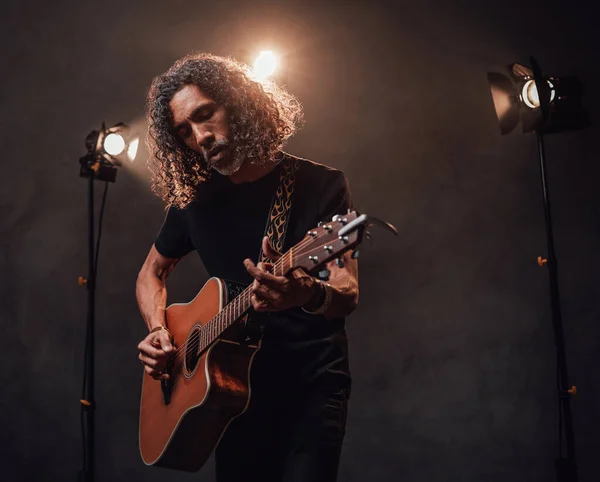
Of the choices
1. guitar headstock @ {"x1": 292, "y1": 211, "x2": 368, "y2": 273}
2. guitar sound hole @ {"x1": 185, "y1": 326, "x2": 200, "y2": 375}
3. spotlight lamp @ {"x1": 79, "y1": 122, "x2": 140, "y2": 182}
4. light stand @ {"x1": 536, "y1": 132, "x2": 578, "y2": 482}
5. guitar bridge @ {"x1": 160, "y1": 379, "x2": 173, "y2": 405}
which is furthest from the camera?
spotlight lamp @ {"x1": 79, "y1": 122, "x2": 140, "y2": 182}

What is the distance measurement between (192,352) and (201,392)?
Result: 204 millimetres

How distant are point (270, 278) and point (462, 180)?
2.80m

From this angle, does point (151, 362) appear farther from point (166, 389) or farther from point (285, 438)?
point (285, 438)

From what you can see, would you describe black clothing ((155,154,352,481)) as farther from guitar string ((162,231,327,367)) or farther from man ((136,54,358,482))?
guitar string ((162,231,327,367))

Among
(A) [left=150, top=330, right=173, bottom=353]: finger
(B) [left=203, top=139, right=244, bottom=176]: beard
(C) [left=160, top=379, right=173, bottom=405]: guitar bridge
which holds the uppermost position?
(B) [left=203, top=139, right=244, bottom=176]: beard

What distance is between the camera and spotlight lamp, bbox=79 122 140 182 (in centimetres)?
372

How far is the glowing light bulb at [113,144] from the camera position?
3.74m

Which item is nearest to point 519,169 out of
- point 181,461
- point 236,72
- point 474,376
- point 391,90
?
point 391,90

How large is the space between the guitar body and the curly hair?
46 centimetres

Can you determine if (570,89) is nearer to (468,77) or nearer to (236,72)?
(468,77)

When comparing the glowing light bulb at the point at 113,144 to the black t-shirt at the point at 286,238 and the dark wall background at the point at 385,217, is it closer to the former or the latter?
the dark wall background at the point at 385,217

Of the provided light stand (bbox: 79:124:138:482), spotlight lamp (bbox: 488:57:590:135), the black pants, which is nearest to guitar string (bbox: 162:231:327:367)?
the black pants

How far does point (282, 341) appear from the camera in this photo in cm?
191

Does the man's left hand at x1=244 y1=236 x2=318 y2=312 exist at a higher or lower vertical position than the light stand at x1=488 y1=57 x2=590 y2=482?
lower
